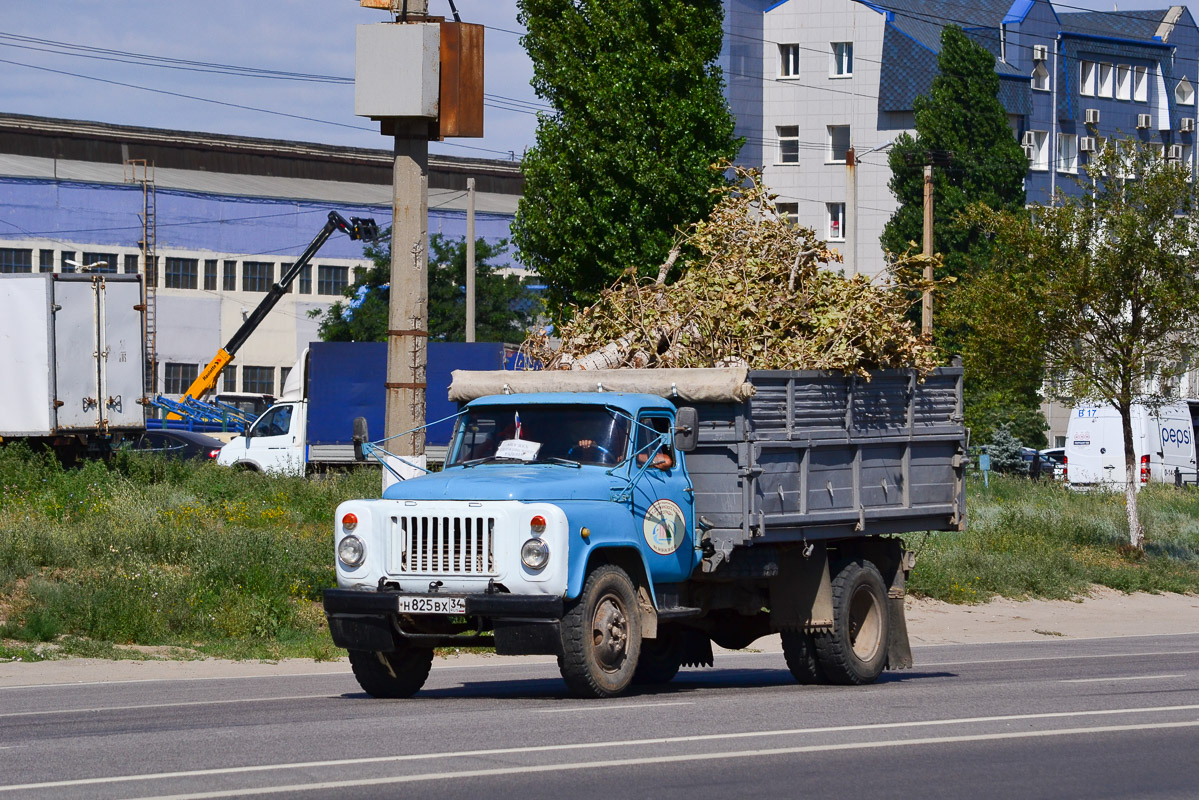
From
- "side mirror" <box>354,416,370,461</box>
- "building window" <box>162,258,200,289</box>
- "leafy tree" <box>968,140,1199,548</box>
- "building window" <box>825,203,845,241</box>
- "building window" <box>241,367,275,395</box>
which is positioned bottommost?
"side mirror" <box>354,416,370,461</box>

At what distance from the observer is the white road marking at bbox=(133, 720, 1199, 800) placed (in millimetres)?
7906

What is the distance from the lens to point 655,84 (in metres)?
31.5

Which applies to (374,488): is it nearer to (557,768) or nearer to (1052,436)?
(557,768)

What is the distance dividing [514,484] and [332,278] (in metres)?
61.1

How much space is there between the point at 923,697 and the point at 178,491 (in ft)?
49.1

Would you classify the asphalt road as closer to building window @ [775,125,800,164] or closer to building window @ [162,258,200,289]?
building window @ [162,258,200,289]

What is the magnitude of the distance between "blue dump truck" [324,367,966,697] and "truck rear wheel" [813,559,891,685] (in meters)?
0.02

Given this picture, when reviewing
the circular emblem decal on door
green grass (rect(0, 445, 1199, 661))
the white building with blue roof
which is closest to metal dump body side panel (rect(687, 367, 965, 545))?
the circular emblem decal on door

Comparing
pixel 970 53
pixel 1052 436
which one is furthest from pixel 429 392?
pixel 1052 436

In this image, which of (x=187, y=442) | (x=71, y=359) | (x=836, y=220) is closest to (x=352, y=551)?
(x=71, y=359)

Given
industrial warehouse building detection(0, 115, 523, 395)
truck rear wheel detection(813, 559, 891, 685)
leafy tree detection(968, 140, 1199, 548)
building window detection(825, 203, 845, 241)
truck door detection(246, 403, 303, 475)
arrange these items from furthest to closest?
building window detection(825, 203, 845, 241) < industrial warehouse building detection(0, 115, 523, 395) < truck door detection(246, 403, 303, 475) < leafy tree detection(968, 140, 1199, 548) < truck rear wheel detection(813, 559, 891, 685)

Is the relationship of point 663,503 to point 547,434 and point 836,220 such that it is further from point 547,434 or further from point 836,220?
point 836,220

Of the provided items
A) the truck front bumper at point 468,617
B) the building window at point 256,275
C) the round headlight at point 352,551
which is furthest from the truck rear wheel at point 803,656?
the building window at point 256,275

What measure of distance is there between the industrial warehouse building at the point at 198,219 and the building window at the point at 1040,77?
25.1 metres
